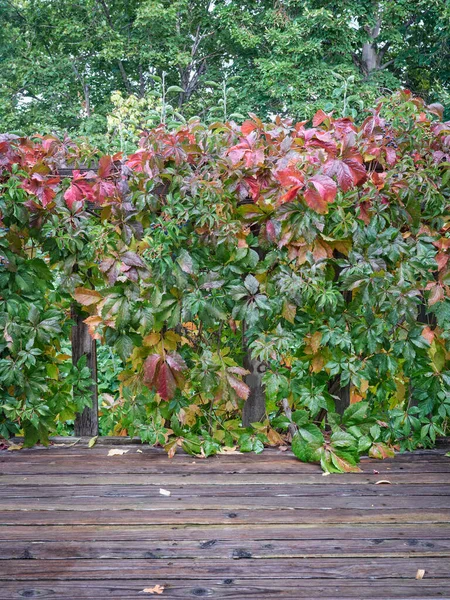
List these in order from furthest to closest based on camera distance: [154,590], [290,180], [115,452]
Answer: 1. [115,452]
2. [290,180]
3. [154,590]

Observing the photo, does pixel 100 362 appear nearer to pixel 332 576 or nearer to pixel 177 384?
pixel 177 384

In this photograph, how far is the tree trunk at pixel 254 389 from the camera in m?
2.37

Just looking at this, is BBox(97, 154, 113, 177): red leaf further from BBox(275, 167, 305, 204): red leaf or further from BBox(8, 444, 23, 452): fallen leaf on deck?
BBox(8, 444, 23, 452): fallen leaf on deck

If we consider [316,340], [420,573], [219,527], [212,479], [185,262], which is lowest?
[212,479]

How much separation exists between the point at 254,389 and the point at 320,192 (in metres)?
0.80

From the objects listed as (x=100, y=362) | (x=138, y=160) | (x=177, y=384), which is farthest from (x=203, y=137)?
(x=100, y=362)

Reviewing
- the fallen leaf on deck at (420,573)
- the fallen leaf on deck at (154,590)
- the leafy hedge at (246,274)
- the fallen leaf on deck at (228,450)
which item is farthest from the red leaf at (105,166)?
the fallen leaf on deck at (420,573)

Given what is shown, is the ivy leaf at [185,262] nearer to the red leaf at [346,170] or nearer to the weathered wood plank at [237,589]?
the red leaf at [346,170]

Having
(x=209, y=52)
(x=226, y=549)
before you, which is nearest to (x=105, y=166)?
(x=226, y=549)

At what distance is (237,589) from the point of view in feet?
4.77

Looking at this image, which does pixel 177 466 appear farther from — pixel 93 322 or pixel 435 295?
pixel 435 295

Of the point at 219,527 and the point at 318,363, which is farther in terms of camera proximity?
the point at 318,363

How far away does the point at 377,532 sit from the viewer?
1713 mm

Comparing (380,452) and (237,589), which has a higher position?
(237,589)
